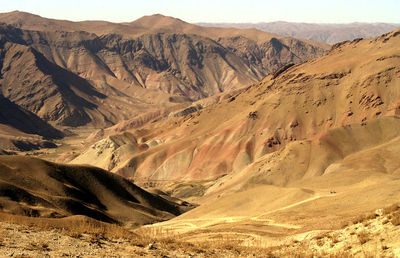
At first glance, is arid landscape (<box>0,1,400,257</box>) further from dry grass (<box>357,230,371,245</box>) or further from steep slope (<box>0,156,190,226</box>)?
steep slope (<box>0,156,190,226</box>)

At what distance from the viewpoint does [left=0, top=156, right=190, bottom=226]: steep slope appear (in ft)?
147

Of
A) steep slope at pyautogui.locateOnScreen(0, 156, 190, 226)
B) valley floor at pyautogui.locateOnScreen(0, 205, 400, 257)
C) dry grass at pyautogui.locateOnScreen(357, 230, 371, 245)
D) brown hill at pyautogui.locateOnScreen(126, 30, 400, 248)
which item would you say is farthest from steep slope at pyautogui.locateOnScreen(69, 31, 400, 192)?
dry grass at pyautogui.locateOnScreen(357, 230, 371, 245)

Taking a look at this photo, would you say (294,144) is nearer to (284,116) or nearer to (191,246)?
(284,116)

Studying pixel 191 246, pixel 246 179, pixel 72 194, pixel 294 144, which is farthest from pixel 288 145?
pixel 191 246

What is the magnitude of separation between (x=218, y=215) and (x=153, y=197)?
22.5 metres

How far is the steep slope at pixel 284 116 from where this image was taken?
12256 centimetres

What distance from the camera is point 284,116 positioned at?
13012 centimetres

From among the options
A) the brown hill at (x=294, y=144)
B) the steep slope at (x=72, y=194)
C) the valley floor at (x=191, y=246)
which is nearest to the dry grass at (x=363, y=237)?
the valley floor at (x=191, y=246)

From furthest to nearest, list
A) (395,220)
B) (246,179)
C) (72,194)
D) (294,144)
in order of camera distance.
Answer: (294,144) → (246,179) → (72,194) → (395,220)

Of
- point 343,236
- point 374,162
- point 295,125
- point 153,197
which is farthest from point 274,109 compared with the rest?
point 343,236

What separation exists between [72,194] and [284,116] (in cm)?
8336

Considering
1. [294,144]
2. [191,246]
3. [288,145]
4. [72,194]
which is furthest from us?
[288,145]

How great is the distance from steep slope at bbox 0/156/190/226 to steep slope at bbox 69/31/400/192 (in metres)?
49.0

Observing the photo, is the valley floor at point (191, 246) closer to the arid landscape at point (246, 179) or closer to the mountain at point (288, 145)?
the arid landscape at point (246, 179)
